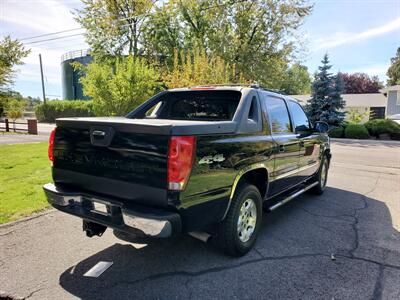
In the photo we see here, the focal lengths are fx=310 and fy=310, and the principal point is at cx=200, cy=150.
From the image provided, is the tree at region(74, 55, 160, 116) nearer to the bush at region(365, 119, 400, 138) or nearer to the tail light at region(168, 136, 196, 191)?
the tail light at region(168, 136, 196, 191)

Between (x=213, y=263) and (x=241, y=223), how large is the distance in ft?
1.77

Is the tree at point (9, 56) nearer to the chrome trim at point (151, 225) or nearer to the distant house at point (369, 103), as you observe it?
the chrome trim at point (151, 225)

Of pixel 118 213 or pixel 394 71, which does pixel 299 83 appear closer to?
pixel 394 71

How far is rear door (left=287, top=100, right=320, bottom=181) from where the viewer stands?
5020 mm

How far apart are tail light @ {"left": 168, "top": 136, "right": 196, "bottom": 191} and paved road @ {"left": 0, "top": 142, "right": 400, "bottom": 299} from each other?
1.04 metres

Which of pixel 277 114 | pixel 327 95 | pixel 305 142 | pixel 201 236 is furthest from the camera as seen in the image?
pixel 327 95

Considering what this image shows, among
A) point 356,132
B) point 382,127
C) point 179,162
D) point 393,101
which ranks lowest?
point 356,132

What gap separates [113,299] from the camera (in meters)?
2.71

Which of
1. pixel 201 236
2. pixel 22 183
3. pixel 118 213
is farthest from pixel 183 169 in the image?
pixel 22 183

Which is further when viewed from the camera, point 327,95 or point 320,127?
point 327,95

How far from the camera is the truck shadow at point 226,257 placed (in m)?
2.91

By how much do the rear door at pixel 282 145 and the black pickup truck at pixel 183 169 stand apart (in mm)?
20

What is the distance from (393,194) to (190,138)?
18.7 ft

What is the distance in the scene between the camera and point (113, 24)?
25.4 meters
